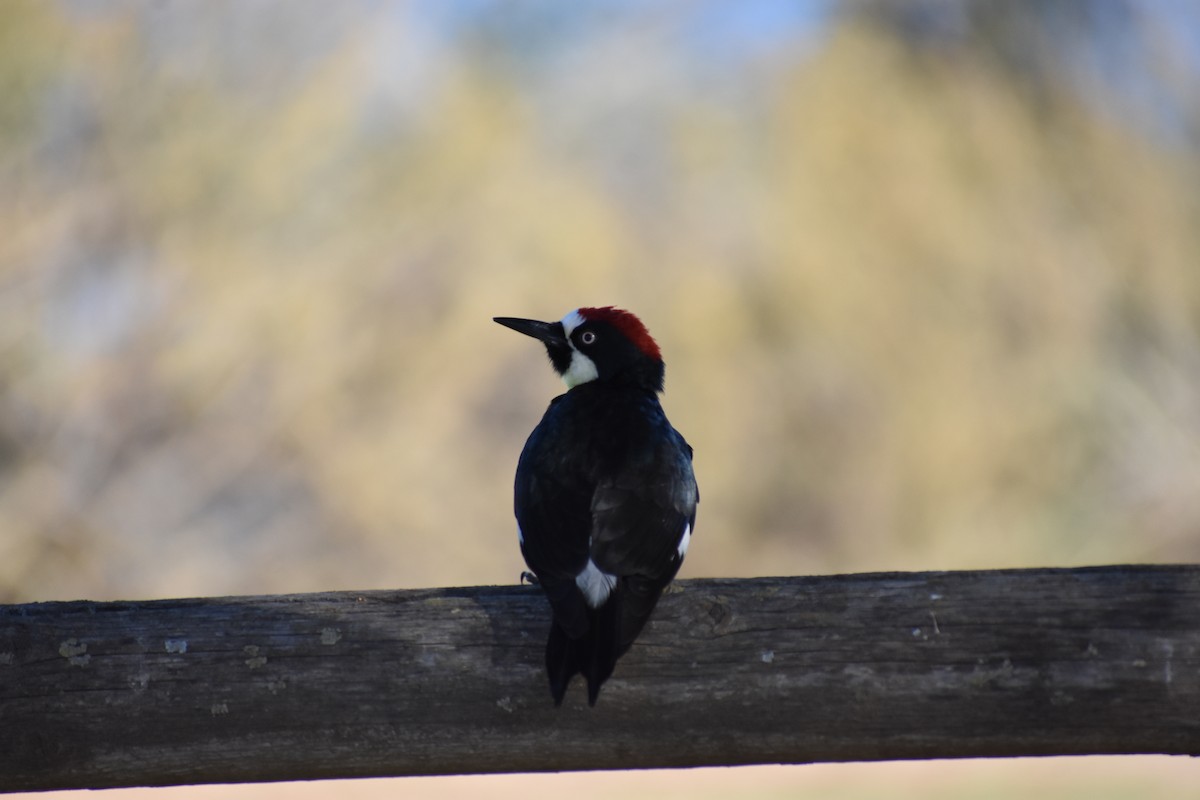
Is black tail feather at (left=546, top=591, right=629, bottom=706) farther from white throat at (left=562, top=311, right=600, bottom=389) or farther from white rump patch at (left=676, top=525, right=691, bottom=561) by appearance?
white throat at (left=562, top=311, right=600, bottom=389)

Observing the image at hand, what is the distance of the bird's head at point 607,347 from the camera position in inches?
144

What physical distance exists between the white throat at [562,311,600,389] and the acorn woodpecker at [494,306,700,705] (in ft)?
0.33

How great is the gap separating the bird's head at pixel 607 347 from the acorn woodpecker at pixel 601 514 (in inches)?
0.6

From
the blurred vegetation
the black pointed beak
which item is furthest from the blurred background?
the black pointed beak

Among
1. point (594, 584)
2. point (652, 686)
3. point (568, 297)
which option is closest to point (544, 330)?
point (594, 584)

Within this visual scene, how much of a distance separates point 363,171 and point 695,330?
3.16 metres

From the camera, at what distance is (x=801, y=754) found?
83.5 inches

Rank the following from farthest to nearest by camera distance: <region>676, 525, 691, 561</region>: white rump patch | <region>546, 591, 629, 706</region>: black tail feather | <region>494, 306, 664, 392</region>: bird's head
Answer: <region>494, 306, 664, 392</region>: bird's head → <region>676, 525, 691, 561</region>: white rump patch → <region>546, 591, 629, 706</region>: black tail feather

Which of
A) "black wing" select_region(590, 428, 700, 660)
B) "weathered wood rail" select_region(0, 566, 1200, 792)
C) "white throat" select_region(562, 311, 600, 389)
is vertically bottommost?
"weathered wood rail" select_region(0, 566, 1200, 792)

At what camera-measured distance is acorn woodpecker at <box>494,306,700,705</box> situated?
85.3 inches

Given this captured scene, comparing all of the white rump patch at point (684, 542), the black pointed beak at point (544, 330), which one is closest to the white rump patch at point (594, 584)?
the white rump patch at point (684, 542)

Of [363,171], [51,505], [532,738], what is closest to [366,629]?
[532,738]

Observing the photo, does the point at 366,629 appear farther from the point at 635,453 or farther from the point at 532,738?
the point at 635,453

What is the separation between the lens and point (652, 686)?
7.08 feet
